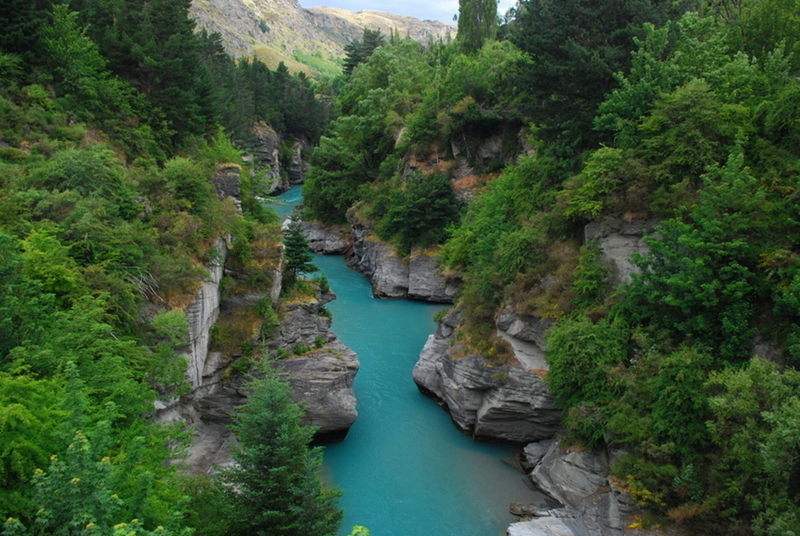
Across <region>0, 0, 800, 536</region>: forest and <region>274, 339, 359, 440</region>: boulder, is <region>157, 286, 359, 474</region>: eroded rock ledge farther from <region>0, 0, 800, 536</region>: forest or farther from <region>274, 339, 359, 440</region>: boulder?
<region>0, 0, 800, 536</region>: forest

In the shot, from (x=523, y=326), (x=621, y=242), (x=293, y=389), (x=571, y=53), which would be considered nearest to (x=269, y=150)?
(x=571, y=53)

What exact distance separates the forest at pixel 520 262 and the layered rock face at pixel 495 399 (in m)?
0.88

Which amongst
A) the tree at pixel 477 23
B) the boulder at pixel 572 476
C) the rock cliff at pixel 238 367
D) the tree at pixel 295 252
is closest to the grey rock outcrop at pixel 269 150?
the tree at pixel 477 23

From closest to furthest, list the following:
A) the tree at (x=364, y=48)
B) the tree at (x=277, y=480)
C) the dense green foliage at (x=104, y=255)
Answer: the dense green foliage at (x=104, y=255) → the tree at (x=277, y=480) → the tree at (x=364, y=48)

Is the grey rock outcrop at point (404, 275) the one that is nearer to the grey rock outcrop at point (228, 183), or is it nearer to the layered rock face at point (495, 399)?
the layered rock face at point (495, 399)

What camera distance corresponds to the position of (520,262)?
2025cm

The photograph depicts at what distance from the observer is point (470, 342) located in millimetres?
20656

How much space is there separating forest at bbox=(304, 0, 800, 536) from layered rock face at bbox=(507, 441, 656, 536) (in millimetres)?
493

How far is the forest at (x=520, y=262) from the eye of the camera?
9922mm

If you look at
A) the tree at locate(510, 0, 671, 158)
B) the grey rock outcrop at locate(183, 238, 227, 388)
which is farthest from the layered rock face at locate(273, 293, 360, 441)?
the tree at locate(510, 0, 671, 158)

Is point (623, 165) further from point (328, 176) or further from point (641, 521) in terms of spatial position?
point (328, 176)

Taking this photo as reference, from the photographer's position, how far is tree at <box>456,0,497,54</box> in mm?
47344

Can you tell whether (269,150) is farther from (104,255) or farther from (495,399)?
(495,399)

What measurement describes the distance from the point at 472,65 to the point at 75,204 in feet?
106
